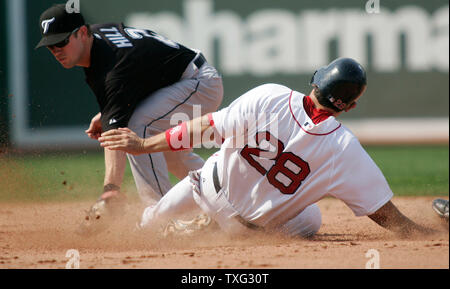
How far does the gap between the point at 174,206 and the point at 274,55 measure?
669cm

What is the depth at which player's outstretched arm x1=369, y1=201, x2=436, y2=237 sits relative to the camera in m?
3.37

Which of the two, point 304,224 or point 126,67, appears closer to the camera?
point 304,224

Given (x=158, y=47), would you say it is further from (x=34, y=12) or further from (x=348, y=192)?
(x=34, y=12)

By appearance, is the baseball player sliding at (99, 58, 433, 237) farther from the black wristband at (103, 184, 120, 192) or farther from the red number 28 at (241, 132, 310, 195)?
the black wristband at (103, 184, 120, 192)

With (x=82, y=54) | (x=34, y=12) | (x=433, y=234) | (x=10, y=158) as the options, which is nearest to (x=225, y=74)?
(x=34, y=12)

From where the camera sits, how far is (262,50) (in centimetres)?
995

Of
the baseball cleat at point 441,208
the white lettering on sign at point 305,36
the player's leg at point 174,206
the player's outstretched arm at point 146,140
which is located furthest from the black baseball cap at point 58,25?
the white lettering on sign at point 305,36

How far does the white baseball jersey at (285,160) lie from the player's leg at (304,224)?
26 cm

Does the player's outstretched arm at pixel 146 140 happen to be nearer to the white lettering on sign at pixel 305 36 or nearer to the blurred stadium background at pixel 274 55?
the blurred stadium background at pixel 274 55

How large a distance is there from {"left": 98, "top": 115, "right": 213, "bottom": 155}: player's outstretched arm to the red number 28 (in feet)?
0.88

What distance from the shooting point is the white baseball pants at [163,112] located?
3.99 metres
